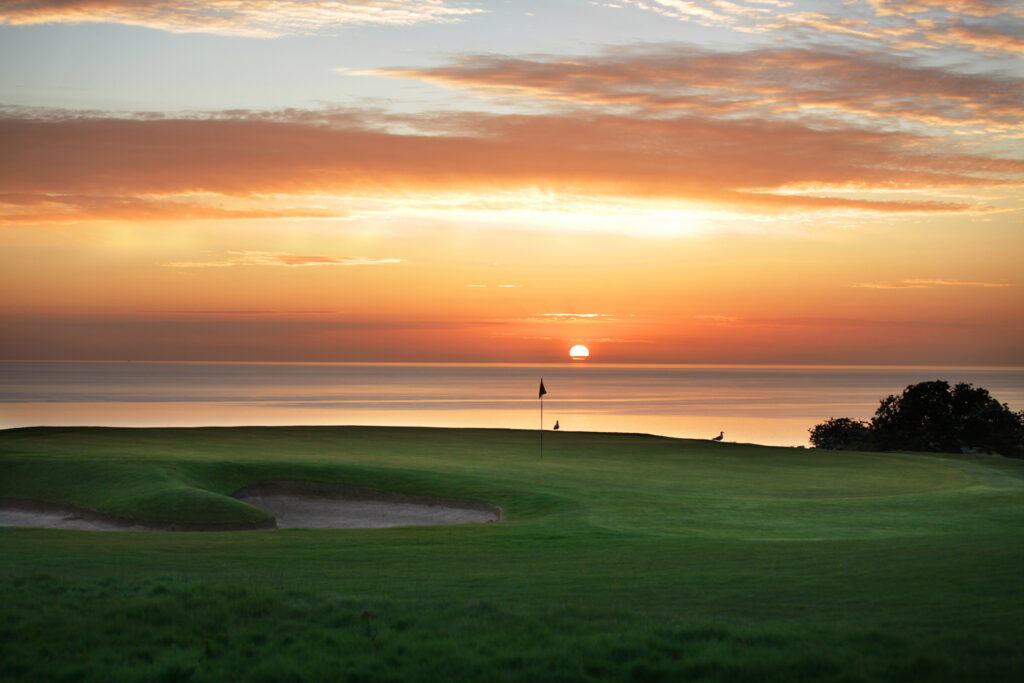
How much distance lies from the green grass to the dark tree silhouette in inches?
1460

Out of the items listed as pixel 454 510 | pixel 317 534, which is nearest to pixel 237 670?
pixel 317 534

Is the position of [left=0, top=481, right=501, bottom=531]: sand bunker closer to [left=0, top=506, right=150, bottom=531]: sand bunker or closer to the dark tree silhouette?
[left=0, top=506, right=150, bottom=531]: sand bunker

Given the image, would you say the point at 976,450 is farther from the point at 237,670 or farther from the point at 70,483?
the point at 237,670

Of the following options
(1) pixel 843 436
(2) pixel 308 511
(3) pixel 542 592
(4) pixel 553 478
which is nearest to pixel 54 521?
(2) pixel 308 511

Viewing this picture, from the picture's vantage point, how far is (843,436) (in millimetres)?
64250

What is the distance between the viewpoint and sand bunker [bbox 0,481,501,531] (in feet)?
79.7

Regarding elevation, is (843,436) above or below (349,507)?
above

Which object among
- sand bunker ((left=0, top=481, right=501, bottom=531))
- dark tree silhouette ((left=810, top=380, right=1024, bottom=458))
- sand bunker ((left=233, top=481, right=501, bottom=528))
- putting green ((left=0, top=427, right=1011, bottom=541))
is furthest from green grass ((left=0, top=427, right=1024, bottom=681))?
dark tree silhouette ((left=810, top=380, right=1024, bottom=458))

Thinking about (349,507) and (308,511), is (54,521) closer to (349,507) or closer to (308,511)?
(308,511)

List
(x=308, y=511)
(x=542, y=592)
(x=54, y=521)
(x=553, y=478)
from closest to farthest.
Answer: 1. (x=542, y=592)
2. (x=54, y=521)
3. (x=308, y=511)
4. (x=553, y=478)

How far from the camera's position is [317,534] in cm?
1948

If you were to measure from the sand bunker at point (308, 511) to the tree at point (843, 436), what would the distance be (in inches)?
1697

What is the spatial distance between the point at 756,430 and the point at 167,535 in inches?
2997

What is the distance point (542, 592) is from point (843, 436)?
56.8 meters
